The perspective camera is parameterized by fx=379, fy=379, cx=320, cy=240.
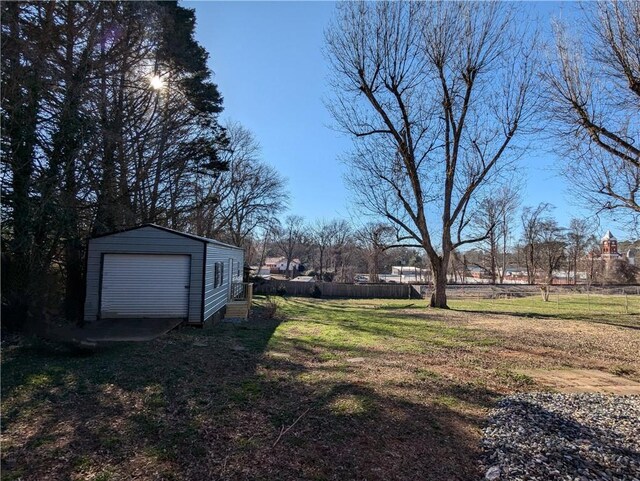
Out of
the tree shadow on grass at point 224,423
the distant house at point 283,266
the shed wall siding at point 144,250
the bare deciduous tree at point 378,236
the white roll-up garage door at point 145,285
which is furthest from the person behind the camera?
the distant house at point 283,266

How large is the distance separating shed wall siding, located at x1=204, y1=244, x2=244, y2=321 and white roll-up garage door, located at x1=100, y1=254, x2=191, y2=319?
2.11 feet

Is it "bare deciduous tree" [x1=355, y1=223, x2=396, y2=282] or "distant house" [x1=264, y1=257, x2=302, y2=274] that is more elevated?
"bare deciduous tree" [x1=355, y1=223, x2=396, y2=282]

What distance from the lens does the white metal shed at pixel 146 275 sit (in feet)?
30.8

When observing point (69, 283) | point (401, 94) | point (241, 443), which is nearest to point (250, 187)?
point (401, 94)

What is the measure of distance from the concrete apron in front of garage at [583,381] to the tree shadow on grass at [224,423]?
51.2 inches

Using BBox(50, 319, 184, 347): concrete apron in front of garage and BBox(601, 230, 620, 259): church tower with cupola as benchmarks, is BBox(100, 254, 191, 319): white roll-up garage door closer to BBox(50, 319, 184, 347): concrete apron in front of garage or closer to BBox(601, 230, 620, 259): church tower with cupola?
BBox(50, 319, 184, 347): concrete apron in front of garage

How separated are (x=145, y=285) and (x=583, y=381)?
9.20 meters

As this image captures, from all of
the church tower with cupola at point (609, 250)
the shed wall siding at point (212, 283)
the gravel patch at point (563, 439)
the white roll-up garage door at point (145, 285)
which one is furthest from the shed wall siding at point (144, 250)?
the church tower with cupola at point (609, 250)

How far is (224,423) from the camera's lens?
332cm

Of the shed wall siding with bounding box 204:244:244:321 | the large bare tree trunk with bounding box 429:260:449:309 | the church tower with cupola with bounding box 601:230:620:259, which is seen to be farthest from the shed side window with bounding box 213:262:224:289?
the church tower with cupola with bounding box 601:230:620:259

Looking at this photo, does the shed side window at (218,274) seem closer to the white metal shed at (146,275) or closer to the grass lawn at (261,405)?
the white metal shed at (146,275)

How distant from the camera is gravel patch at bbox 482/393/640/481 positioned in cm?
270

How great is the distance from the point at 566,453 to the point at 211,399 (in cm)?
320

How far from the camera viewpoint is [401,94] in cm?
1454
